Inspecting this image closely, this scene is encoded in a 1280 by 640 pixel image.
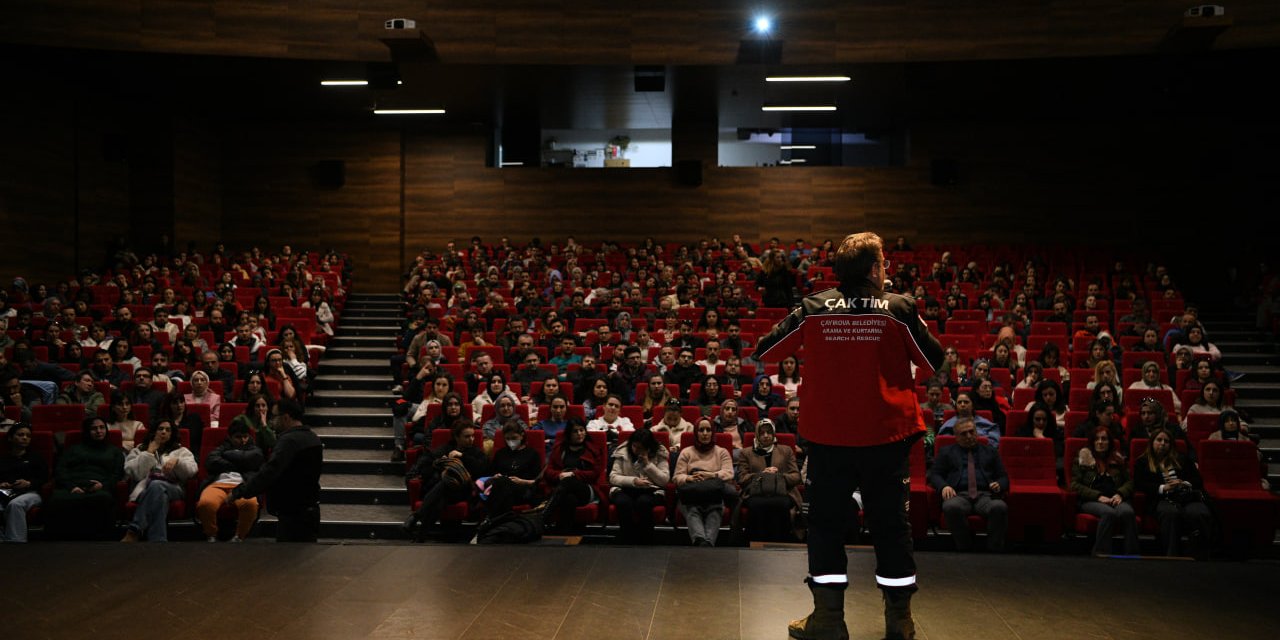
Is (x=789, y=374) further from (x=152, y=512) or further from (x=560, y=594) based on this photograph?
(x=152, y=512)

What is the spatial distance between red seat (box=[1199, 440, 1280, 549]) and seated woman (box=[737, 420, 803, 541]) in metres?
2.72

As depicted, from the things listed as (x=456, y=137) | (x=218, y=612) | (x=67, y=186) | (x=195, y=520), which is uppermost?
(x=456, y=137)

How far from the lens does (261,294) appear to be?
39.0ft

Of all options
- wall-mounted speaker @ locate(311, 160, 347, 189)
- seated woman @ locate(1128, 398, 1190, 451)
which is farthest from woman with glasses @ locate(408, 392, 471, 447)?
wall-mounted speaker @ locate(311, 160, 347, 189)

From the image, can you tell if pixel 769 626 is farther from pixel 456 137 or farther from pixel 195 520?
pixel 456 137

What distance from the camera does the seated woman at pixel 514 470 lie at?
6438mm

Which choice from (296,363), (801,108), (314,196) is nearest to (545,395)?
(296,363)

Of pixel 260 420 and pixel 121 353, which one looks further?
pixel 121 353

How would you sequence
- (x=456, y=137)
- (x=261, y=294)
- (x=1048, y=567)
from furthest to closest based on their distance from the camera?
(x=456, y=137) < (x=261, y=294) < (x=1048, y=567)

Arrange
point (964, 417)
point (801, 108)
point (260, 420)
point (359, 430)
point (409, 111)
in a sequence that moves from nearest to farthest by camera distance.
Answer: point (964, 417), point (260, 420), point (359, 430), point (801, 108), point (409, 111)

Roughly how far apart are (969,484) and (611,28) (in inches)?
311

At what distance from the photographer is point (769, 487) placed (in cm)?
654

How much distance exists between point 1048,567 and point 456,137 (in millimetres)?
13637

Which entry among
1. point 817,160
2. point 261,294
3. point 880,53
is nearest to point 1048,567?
point 880,53
